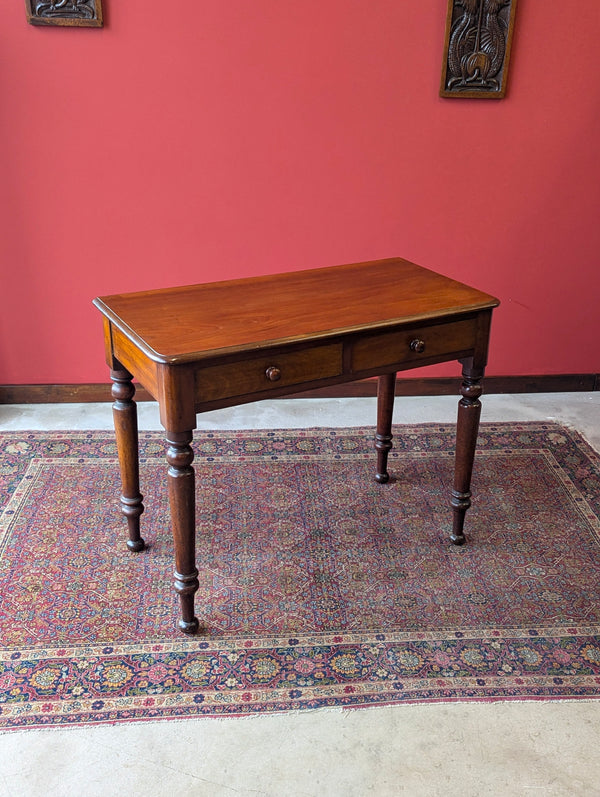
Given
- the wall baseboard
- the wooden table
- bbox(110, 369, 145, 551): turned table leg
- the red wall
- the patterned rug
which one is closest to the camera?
the wooden table

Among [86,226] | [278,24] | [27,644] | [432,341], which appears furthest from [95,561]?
[278,24]

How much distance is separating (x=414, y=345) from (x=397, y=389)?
1.65 m

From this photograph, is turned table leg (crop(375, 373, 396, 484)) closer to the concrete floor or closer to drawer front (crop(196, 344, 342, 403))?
drawer front (crop(196, 344, 342, 403))

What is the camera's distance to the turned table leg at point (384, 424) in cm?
307

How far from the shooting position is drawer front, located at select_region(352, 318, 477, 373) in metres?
2.30

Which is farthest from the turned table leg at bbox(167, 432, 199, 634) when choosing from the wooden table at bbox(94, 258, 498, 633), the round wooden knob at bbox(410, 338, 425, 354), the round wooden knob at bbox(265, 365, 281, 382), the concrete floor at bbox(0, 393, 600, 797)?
the round wooden knob at bbox(410, 338, 425, 354)

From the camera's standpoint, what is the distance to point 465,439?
264 cm

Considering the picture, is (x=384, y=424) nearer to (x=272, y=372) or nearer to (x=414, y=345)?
(x=414, y=345)

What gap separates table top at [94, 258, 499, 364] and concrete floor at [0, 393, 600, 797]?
992 millimetres

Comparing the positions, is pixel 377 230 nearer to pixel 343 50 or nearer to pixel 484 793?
pixel 343 50

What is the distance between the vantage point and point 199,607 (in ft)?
8.26

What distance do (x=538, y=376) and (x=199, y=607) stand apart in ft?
7.63

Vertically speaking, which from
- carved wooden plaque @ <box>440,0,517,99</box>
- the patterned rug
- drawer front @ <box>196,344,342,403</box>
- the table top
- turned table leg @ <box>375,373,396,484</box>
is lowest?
the patterned rug

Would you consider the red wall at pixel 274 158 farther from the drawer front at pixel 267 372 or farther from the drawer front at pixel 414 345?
the drawer front at pixel 267 372
